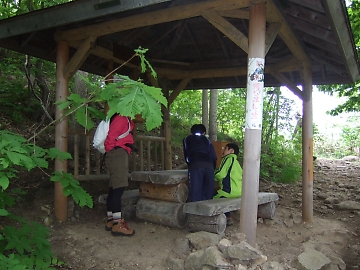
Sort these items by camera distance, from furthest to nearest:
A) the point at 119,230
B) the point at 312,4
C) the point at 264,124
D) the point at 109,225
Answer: the point at 264,124, the point at 109,225, the point at 119,230, the point at 312,4

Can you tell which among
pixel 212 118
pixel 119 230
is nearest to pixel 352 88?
pixel 212 118

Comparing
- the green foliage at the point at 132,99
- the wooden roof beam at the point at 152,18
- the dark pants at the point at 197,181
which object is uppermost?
the wooden roof beam at the point at 152,18

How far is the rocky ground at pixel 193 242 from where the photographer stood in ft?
12.2

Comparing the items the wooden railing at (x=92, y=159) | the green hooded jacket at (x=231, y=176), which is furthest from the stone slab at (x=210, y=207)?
the wooden railing at (x=92, y=159)

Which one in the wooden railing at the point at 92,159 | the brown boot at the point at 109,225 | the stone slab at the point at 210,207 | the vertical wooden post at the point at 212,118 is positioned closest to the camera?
the stone slab at the point at 210,207

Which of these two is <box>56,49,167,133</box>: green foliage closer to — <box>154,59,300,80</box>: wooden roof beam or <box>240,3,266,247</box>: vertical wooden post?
<box>240,3,266,247</box>: vertical wooden post

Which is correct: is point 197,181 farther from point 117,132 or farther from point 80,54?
point 80,54

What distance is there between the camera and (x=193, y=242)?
4188mm

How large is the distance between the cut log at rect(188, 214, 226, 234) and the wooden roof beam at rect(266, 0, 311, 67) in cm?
273

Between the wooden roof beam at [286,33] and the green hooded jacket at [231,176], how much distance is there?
199 cm

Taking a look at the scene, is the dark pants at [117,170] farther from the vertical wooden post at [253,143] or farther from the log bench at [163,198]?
the vertical wooden post at [253,143]

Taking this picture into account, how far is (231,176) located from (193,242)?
4.82 ft

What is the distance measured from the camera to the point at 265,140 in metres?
12.6

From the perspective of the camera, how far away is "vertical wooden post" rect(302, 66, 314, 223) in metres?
5.97
